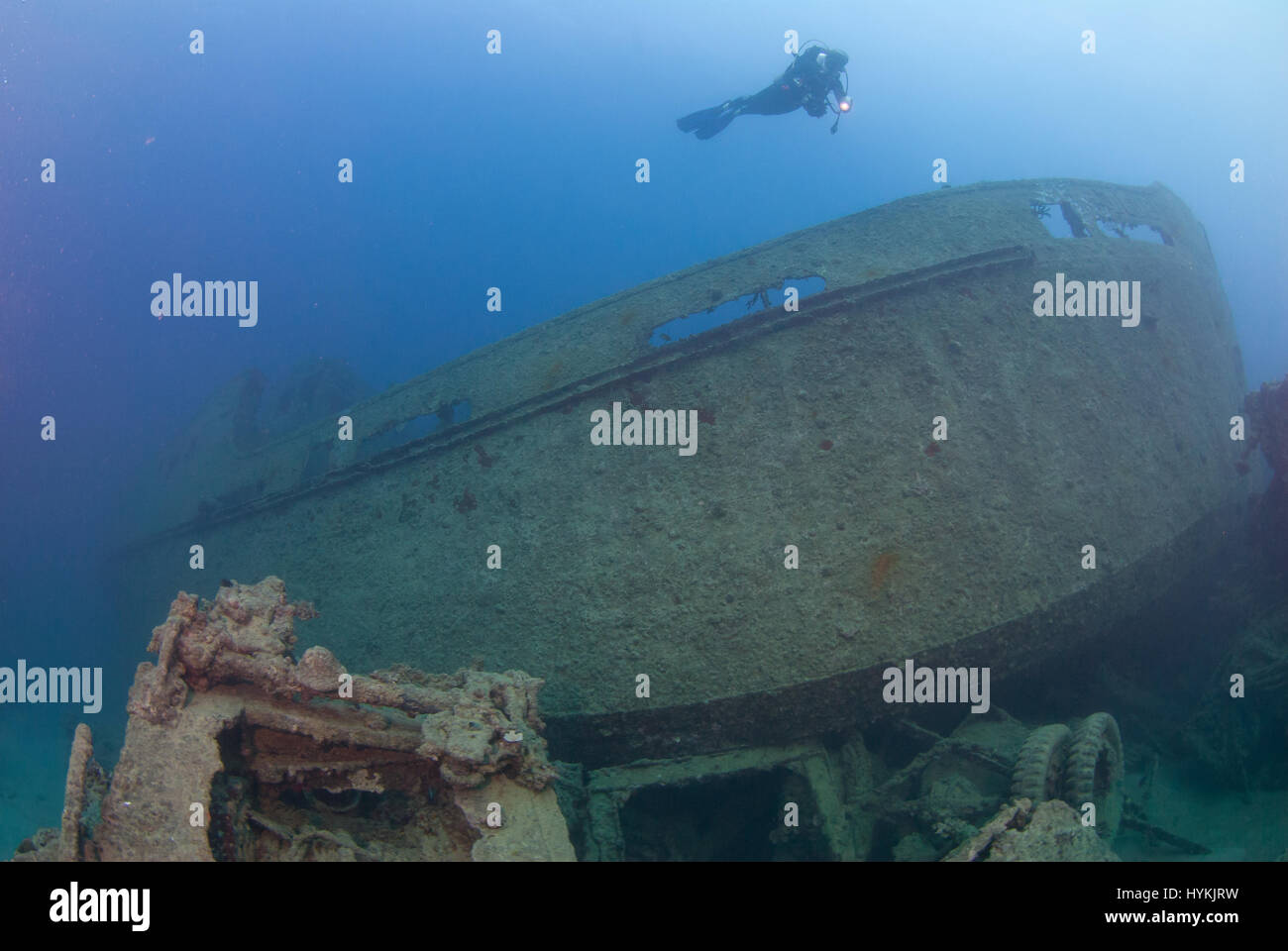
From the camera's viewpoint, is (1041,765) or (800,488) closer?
(1041,765)

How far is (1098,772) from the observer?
4078mm

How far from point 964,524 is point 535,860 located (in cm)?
382

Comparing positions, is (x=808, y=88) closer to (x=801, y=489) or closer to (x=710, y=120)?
(x=710, y=120)

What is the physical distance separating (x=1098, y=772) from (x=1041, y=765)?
89 cm

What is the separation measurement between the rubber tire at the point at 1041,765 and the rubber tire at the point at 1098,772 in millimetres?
49

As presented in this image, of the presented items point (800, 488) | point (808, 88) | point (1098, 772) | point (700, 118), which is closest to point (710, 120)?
point (700, 118)

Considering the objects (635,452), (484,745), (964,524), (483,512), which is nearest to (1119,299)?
(964,524)

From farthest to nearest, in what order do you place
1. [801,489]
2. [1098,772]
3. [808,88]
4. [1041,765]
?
1. [808,88]
2. [801,489]
3. [1098,772]
4. [1041,765]

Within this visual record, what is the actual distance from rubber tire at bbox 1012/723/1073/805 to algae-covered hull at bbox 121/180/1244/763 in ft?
2.26

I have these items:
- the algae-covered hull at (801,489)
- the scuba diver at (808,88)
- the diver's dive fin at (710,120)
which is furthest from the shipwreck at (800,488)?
the diver's dive fin at (710,120)

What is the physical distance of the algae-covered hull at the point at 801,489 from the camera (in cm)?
445

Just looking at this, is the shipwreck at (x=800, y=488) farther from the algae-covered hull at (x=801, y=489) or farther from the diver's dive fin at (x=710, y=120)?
the diver's dive fin at (x=710, y=120)

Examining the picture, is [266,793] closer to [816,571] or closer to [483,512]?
[483,512]

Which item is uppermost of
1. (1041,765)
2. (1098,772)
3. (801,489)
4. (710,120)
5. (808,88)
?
(710,120)
